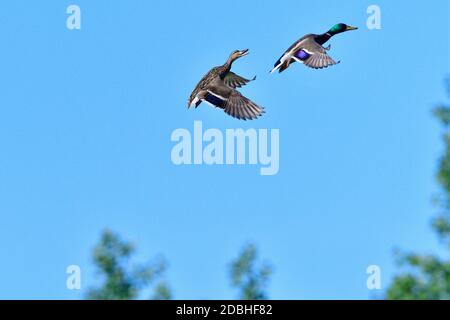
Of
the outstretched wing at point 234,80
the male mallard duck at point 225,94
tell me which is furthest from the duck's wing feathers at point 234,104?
the outstretched wing at point 234,80

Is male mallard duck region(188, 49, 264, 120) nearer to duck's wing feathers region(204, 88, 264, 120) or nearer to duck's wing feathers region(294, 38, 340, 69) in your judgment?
duck's wing feathers region(204, 88, 264, 120)

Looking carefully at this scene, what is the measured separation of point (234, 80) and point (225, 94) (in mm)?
520

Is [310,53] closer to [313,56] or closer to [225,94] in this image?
[313,56]

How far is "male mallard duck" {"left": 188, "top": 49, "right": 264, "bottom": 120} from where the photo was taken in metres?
29.4

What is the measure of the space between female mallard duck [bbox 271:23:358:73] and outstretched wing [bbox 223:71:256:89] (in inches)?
35.0

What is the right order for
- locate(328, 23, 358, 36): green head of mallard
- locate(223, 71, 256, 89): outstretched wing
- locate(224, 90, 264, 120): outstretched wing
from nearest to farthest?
locate(224, 90, 264, 120): outstretched wing, locate(223, 71, 256, 89): outstretched wing, locate(328, 23, 358, 36): green head of mallard

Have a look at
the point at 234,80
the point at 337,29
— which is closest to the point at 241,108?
the point at 234,80

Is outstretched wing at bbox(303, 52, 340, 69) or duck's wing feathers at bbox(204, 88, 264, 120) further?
outstretched wing at bbox(303, 52, 340, 69)

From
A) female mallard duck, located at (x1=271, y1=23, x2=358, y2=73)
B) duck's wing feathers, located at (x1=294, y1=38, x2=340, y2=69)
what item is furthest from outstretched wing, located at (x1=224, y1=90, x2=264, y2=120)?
duck's wing feathers, located at (x1=294, y1=38, x2=340, y2=69)

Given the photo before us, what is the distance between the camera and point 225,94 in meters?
29.7

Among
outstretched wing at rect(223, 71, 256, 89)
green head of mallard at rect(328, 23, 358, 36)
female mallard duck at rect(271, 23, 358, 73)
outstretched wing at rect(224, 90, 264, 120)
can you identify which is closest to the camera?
outstretched wing at rect(224, 90, 264, 120)
